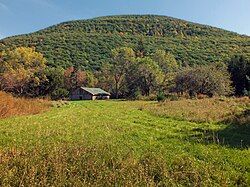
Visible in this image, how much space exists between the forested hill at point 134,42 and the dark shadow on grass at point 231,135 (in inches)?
4034

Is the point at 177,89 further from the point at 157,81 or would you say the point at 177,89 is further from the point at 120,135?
the point at 120,135

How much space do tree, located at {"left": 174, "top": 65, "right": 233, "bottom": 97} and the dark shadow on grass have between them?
48.0 metres

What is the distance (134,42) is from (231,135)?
495 feet

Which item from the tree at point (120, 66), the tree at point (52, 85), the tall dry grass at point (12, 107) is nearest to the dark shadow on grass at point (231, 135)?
the tall dry grass at point (12, 107)

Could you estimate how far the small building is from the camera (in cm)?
9212

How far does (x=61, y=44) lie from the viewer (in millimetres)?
150250

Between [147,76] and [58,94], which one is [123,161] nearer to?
[58,94]

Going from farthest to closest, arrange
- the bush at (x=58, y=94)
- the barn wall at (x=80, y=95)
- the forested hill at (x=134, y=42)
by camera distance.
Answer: the forested hill at (x=134, y=42) → the barn wall at (x=80, y=95) → the bush at (x=58, y=94)

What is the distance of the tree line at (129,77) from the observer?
70812 millimetres

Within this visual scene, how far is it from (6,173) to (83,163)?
2.11m

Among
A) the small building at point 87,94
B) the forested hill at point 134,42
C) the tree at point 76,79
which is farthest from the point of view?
the forested hill at point 134,42

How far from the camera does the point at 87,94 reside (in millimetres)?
92688

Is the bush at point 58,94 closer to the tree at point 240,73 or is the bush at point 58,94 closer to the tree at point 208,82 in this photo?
the tree at point 208,82

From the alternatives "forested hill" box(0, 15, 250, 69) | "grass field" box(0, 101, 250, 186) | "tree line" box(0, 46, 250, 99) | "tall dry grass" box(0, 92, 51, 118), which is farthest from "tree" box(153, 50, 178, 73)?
"grass field" box(0, 101, 250, 186)
